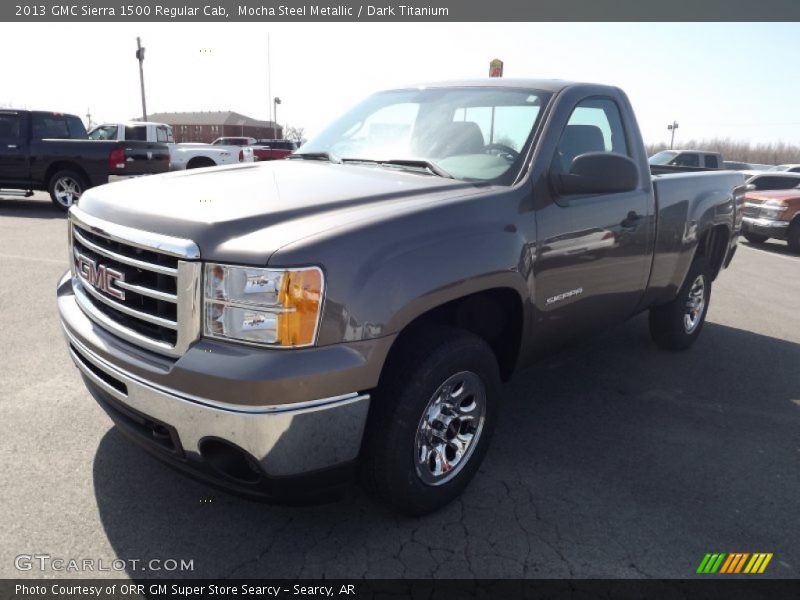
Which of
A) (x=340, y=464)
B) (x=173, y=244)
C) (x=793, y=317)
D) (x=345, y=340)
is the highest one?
(x=173, y=244)

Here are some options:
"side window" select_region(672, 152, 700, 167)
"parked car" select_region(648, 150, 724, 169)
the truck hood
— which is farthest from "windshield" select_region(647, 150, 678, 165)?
the truck hood

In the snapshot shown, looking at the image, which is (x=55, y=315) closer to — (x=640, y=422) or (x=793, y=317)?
(x=640, y=422)

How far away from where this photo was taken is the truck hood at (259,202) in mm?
2195

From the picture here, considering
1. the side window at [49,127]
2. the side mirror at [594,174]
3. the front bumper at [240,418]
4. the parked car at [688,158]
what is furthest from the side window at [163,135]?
the front bumper at [240,418]

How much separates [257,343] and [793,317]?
21.9 ft

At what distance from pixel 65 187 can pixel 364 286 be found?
38.4 feet

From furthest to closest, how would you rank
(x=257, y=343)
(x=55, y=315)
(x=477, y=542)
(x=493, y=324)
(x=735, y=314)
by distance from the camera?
(x=735, y=314)
(x=55, y=315)
(x=493, y=324)
(x=477, y=542)
(x=257, y=343)

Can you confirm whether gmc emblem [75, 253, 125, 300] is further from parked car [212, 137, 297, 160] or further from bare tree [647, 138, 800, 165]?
bare tree [647, 138, 800, 165]

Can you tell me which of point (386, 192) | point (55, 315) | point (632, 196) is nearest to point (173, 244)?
point (386, 192)

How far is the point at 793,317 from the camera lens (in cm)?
671

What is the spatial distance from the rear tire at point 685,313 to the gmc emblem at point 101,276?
4069 millimetres

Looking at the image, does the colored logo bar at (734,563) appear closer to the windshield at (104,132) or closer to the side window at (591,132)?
the side window at (591,132)

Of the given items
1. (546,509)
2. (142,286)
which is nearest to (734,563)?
(546,509)

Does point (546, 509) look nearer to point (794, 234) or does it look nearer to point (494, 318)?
point (494, 318)
